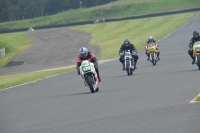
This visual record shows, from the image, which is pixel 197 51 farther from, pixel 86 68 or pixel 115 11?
pixel 115 11

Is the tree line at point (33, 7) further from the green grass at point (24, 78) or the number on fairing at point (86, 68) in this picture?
the number on fairing at point (86, 68)

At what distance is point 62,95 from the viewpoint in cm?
1884

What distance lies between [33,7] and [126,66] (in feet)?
326

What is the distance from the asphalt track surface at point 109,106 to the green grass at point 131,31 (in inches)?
824

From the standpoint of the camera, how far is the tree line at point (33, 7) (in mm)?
115119

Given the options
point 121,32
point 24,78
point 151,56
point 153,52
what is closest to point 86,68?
point 151,56

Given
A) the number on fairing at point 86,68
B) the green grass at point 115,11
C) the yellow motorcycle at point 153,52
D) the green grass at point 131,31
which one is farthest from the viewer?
the green grass at point 115,11

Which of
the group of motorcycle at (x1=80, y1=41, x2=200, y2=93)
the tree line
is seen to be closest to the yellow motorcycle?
the group of motorcycle at (x1=80, y1=41, x2=200, y2=93)

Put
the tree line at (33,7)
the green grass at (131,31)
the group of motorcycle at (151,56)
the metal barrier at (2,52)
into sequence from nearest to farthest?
the group of motorcycle at (151,56)
the green grass at (131,31)
the metal barrier at (2,52)
the tree line at (33,7)

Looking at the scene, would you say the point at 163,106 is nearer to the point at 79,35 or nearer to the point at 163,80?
the point at 163,80

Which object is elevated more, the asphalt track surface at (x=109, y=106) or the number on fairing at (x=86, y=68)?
the number on fairing at (x=86, y=68)

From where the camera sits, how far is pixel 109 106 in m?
14.3

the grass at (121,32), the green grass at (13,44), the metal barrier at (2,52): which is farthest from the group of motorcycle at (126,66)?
the metal barrier at (2,52)

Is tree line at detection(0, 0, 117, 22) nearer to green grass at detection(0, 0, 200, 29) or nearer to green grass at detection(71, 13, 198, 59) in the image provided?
green grass at detection(0, 0, 200, 29)
